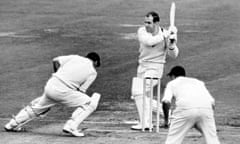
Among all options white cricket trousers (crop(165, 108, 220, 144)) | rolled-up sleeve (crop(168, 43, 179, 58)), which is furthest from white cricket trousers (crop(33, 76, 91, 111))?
white cricket trousers (crop(165, 108, 220, 144))

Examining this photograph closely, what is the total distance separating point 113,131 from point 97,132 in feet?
0.99

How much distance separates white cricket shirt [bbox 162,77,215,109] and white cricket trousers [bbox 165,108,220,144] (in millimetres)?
85

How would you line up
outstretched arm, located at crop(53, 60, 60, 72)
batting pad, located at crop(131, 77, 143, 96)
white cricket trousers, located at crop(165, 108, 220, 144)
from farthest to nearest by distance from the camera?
batting pad, located at crop(131, 77, 143, 96), outstretched arm, located at crop(53, 60, 60, 72), white cricket trousers, located at crop(165, 108, 220, 144)

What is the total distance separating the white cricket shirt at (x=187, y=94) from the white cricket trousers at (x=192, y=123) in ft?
0.28

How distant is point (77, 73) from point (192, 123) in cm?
302

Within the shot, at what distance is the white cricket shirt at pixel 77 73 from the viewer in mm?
13719

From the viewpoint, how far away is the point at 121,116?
53.4 feet

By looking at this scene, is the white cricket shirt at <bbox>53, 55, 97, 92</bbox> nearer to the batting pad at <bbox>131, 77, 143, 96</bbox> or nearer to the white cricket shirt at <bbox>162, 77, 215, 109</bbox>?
the batting pad at <bbox>131, 77, 143, 96</bbox>

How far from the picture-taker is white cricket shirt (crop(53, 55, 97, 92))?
13719 mm

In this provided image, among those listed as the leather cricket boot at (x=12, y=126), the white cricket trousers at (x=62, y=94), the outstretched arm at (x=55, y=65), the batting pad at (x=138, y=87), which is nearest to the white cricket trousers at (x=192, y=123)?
the white cricket trousers at (x=62, y=94)

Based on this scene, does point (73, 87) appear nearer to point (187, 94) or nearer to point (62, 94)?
point (62, 94)

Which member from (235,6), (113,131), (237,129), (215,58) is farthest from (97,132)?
(235,6)

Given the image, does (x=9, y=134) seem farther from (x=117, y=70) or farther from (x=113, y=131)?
(x=117, y=70)

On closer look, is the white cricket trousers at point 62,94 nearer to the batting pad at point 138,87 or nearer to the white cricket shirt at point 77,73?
the white cricket shirt at point 77,73
